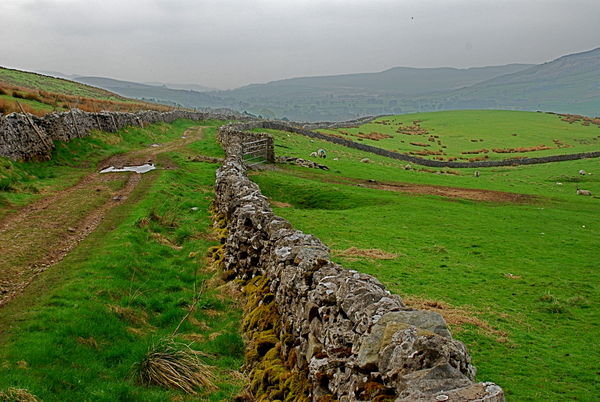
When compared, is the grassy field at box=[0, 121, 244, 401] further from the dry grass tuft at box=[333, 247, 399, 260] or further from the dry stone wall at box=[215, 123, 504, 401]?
the dry grass tuft at box=[333, 247, 399, 260]

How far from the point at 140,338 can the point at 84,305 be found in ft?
5.35

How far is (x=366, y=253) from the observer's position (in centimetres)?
1647

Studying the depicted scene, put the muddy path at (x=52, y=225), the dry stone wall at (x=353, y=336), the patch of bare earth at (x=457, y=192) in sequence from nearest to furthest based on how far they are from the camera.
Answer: the dry stone wall at (x=353, y=336) → the muddy path at (x=52, y=225) → the patch of bare earth at (x=457, y=192)

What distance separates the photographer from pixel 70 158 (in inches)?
1185

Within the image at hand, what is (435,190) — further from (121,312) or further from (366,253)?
(121,312)

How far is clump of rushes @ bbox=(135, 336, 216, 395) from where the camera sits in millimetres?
8875

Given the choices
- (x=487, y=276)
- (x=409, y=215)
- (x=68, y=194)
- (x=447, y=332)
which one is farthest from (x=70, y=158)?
(x=447, y=332)

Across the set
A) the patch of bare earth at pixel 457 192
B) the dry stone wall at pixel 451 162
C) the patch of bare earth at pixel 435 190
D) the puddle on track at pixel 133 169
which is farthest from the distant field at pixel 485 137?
the puddle on track at pixel 133 169

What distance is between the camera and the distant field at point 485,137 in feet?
254

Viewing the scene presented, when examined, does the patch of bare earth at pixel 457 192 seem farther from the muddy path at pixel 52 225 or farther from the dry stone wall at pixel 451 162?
the dry stone wall at pixel 451 162

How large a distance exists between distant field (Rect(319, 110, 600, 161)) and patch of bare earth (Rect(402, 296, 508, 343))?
6284 centimetres

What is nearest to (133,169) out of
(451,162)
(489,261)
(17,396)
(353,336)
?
(489,261)

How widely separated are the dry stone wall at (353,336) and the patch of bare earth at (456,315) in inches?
125

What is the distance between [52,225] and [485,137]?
9731 centimetres
